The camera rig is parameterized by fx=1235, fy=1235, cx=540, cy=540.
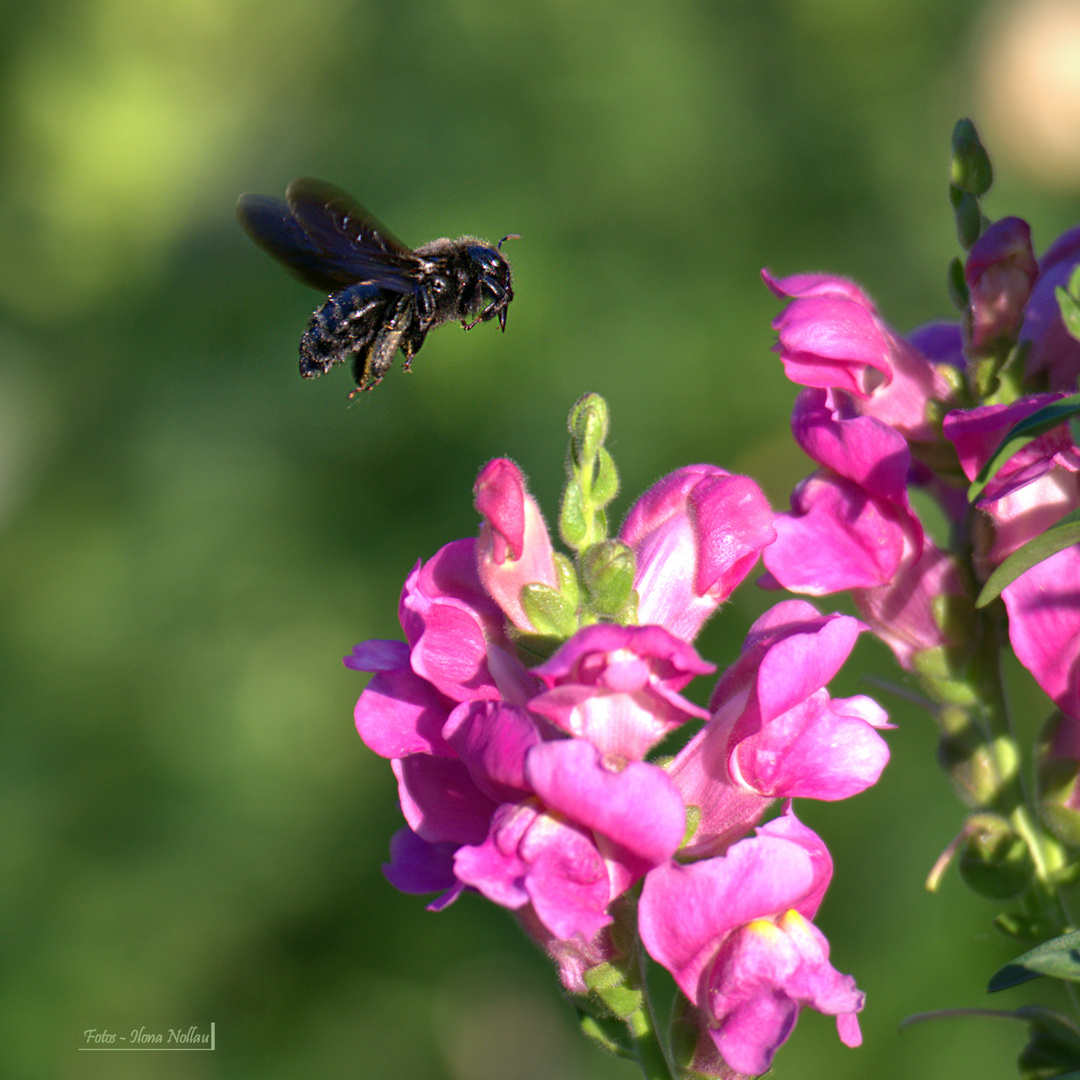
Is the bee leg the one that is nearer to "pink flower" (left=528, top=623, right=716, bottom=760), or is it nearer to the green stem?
"pink flower" (left=528, top=623, right=716, bottom=760)

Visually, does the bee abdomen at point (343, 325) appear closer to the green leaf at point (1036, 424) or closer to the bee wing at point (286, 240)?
the bee wing at point (286, 240)

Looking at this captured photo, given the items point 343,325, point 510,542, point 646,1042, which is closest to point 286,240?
point 343,325

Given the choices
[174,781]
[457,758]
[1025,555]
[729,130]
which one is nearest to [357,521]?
[174,781]

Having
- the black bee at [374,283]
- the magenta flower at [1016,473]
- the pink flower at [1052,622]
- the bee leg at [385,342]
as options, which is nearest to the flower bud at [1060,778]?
the pink flower at [1052,622]

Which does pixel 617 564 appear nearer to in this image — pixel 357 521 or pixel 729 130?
pixel 357 521

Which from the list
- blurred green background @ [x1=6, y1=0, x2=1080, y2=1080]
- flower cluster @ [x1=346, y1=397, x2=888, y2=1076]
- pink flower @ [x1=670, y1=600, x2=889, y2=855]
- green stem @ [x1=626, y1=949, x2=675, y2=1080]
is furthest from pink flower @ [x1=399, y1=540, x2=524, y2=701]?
blurred green background @ [x1=6, y1=0, x2=1080, y2=1080]

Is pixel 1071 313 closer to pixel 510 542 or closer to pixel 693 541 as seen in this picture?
pixel 693 541
